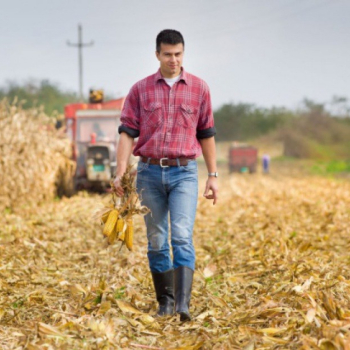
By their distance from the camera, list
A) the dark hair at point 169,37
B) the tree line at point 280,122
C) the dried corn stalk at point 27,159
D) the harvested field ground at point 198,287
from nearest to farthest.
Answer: the harvested field ground at point 198,287, the dark hair at point 169,37, the dried corn stalk at point 27,159, the tree line at point 280,122

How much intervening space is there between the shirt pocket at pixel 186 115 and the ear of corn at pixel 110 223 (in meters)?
0.93

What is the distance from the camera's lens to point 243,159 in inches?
1148

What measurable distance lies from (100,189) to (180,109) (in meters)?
10.7

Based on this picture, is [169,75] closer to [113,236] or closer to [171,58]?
[171,58]

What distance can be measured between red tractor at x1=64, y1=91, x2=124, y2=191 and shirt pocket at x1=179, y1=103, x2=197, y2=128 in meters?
9.70

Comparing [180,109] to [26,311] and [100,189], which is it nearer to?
[26,311]

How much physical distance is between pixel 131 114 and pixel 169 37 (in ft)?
2.33

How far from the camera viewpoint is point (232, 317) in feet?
16.2

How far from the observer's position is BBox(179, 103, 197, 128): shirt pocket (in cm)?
516

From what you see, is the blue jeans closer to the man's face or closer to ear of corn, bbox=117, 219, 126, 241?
ear of corn, bbox=117, 219, 126, 241

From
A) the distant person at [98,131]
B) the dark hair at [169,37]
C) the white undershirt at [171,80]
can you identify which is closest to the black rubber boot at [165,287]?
the white undershirt at [171,80]

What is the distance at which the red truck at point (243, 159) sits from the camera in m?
29.2

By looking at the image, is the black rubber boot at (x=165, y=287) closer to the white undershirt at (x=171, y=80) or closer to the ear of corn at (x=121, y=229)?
the ear of corn at (x=121, y=229)

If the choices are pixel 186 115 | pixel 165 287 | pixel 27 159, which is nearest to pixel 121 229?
pixel 165 287
